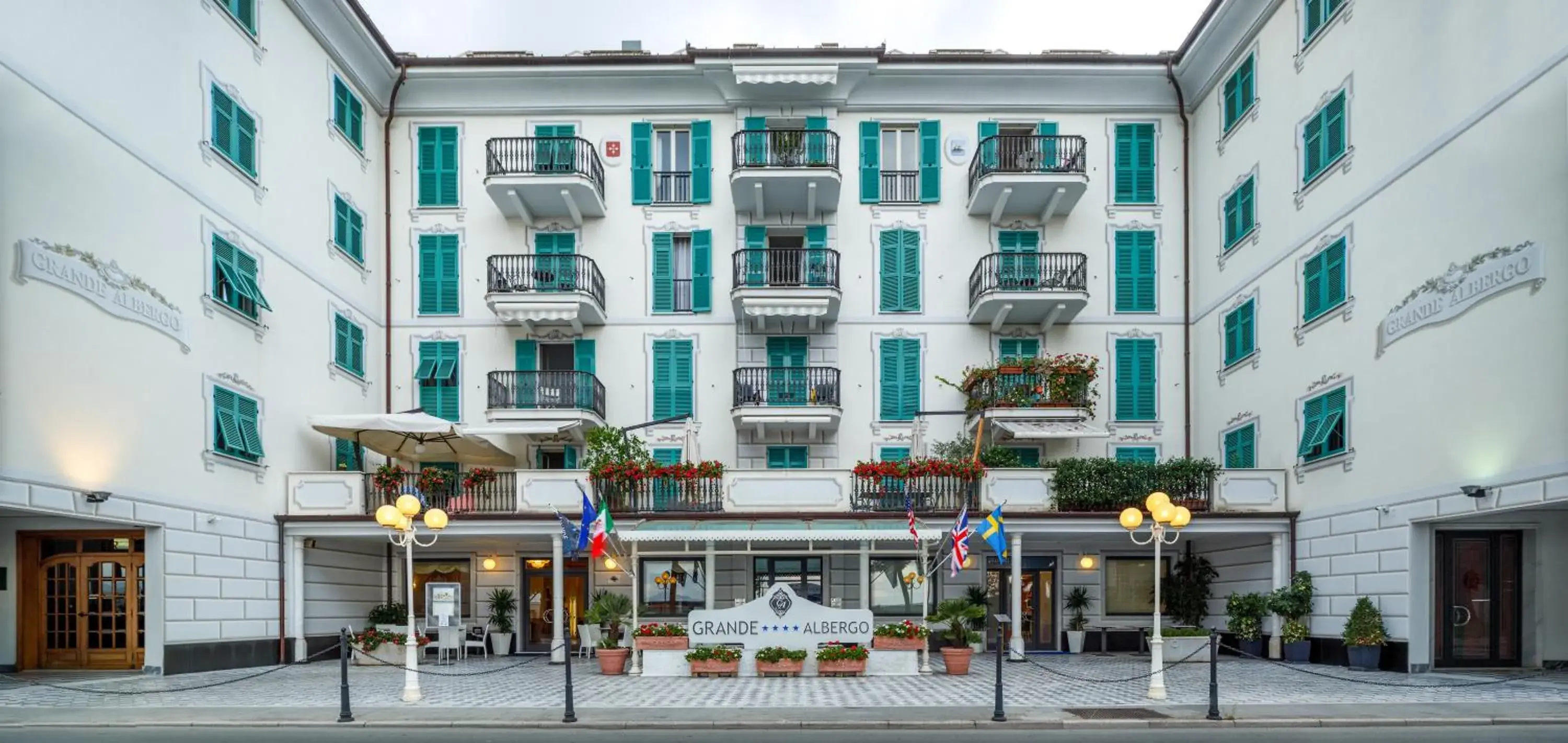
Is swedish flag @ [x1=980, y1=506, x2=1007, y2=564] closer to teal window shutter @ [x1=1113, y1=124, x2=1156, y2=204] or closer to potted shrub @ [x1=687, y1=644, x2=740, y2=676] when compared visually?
potted shrub @ [x1=687, y1=644, x2=740, y2=676]

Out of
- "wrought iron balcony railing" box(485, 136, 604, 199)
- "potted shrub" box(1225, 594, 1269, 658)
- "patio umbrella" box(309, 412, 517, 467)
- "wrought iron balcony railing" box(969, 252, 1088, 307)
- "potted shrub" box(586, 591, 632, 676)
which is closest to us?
"potted shrub" box(586, 591, 632, 676)

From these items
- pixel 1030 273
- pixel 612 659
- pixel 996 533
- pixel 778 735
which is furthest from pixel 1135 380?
pixel 778 735

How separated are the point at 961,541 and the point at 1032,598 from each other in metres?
7.94

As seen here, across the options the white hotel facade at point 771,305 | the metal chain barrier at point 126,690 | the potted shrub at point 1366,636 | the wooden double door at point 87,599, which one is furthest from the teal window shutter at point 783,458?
the wooden double door at point 87,599

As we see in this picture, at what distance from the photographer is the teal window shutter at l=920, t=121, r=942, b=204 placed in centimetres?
2723

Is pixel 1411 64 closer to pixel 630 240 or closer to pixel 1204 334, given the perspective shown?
pixel 1204 334

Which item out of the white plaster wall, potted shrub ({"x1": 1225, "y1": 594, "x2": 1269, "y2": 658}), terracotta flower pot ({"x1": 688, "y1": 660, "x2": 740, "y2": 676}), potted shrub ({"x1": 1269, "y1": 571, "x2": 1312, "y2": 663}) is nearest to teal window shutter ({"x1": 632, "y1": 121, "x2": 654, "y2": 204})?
the white plaster wall

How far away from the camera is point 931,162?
27.3 meters

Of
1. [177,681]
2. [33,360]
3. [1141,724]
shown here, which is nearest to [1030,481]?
[1141,724]

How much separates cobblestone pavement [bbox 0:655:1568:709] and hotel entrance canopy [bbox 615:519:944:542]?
2.46m

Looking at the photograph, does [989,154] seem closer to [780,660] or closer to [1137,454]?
[1137,454]

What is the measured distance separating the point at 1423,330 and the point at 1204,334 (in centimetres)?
875

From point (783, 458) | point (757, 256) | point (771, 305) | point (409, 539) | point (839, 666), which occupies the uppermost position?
point (757, 256)

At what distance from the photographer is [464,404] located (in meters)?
26.7
